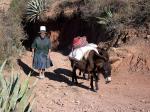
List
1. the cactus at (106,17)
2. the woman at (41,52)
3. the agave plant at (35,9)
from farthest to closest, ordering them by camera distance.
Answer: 1. the agave plant at (35,9)
2. the cactus at (106,17)
3. the woman at (41,52)

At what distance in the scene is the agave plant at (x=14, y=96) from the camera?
7.25 m

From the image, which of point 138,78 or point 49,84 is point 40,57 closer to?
point 49,84

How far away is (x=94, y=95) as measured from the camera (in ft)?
43.2

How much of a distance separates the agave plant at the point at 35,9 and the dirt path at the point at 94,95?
6.70 metres

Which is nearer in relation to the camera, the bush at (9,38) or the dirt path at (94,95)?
the dirt path at (94,95)

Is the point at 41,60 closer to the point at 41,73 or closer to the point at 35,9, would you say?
the point at 41,73

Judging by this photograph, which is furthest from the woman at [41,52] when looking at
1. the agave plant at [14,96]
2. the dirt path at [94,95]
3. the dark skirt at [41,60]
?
the agave plant at [14,96]

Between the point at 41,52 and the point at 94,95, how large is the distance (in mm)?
3048

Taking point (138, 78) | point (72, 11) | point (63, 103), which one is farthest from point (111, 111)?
point (72, 11)

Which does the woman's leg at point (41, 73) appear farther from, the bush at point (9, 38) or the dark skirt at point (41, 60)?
the bush at point (9, 38)

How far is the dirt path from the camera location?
39.2ft

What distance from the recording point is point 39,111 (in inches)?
455

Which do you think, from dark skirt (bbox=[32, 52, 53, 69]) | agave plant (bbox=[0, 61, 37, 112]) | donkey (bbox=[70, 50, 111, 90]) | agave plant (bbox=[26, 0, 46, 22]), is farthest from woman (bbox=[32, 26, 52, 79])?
agave plant (bbox=[0, 61, 37, 112])

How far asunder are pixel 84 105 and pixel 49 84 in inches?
104
